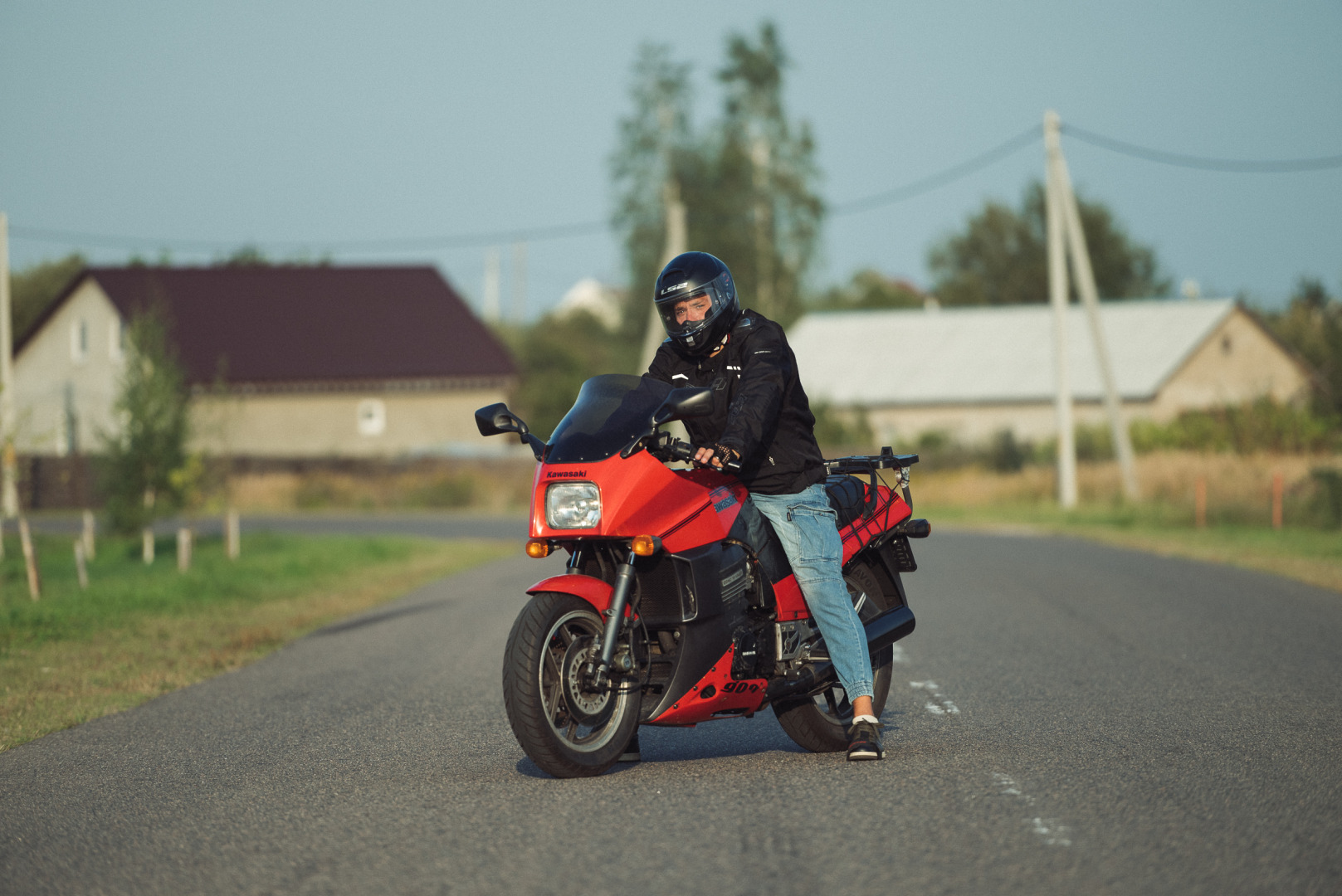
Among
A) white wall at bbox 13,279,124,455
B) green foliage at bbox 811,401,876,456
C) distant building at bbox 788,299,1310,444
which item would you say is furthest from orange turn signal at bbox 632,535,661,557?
white wall at bbox 13,279,124,455

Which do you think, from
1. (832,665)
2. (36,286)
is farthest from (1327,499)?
(36,286)

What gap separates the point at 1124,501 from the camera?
30906 millimetres

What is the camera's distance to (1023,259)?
84125 millimetres

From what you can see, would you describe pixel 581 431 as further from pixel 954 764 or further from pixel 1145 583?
pixel 1145 583

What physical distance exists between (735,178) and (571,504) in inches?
2168

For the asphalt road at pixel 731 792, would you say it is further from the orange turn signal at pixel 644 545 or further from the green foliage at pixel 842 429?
the green foliage at pixel 842 429

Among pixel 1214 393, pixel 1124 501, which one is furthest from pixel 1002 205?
pixel 1124 501

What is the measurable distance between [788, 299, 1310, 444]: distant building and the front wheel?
45.6 metres

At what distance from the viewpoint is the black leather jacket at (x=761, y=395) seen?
618cm

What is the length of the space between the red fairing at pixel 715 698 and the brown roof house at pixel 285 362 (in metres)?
42.9

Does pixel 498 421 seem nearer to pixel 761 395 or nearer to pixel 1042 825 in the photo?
pixel 761 395

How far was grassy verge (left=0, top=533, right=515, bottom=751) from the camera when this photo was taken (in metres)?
9.53

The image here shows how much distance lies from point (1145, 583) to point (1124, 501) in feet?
52.7

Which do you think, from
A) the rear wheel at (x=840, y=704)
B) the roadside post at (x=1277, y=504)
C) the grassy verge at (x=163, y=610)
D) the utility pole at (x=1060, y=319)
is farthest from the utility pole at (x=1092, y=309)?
the rear wheel at (x=840, y=704)
